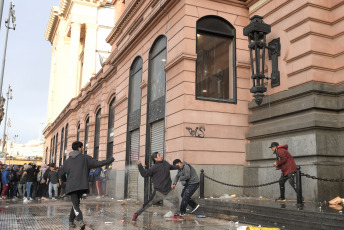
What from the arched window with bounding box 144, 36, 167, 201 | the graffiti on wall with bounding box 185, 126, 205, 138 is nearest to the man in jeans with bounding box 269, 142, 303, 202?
the graffiti on wall with bounding box 185, 126, 205, 138

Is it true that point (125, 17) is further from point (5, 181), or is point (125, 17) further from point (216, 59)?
point (5, 181)

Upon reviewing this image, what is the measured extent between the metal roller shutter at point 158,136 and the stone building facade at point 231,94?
0.04 m

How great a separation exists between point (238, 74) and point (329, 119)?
14.1 ft

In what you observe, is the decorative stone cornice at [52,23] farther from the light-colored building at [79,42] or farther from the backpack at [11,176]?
the backpack at [11,176]

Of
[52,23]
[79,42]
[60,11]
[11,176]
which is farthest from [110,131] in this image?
[52,23]

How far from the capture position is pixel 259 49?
1205 cm

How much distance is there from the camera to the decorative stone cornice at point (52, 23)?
58.5 m

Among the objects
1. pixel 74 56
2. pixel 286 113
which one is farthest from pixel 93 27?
pixel 286 113

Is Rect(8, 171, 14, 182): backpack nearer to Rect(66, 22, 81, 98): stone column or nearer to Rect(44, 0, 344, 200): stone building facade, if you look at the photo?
Rect(44, 0, 344, 200): stone building facade

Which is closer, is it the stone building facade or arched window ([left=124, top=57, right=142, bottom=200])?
the stone building facade

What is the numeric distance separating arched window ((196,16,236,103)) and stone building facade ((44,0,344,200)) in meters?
0.04

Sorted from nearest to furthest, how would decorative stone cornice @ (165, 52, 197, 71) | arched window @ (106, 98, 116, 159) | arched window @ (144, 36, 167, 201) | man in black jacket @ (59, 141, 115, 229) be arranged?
man in black jacket @ (59, 141, 115, 229) → decorative stone cornice @ (165, 52, 197, 71) → arched window @ (144, 36, 167, 201) → arched window @ (106, 98, 116, 159)

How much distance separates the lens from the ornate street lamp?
11812 mm

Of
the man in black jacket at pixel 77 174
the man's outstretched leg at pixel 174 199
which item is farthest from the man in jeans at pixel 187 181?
the man in black jacket at pixel 77 174
